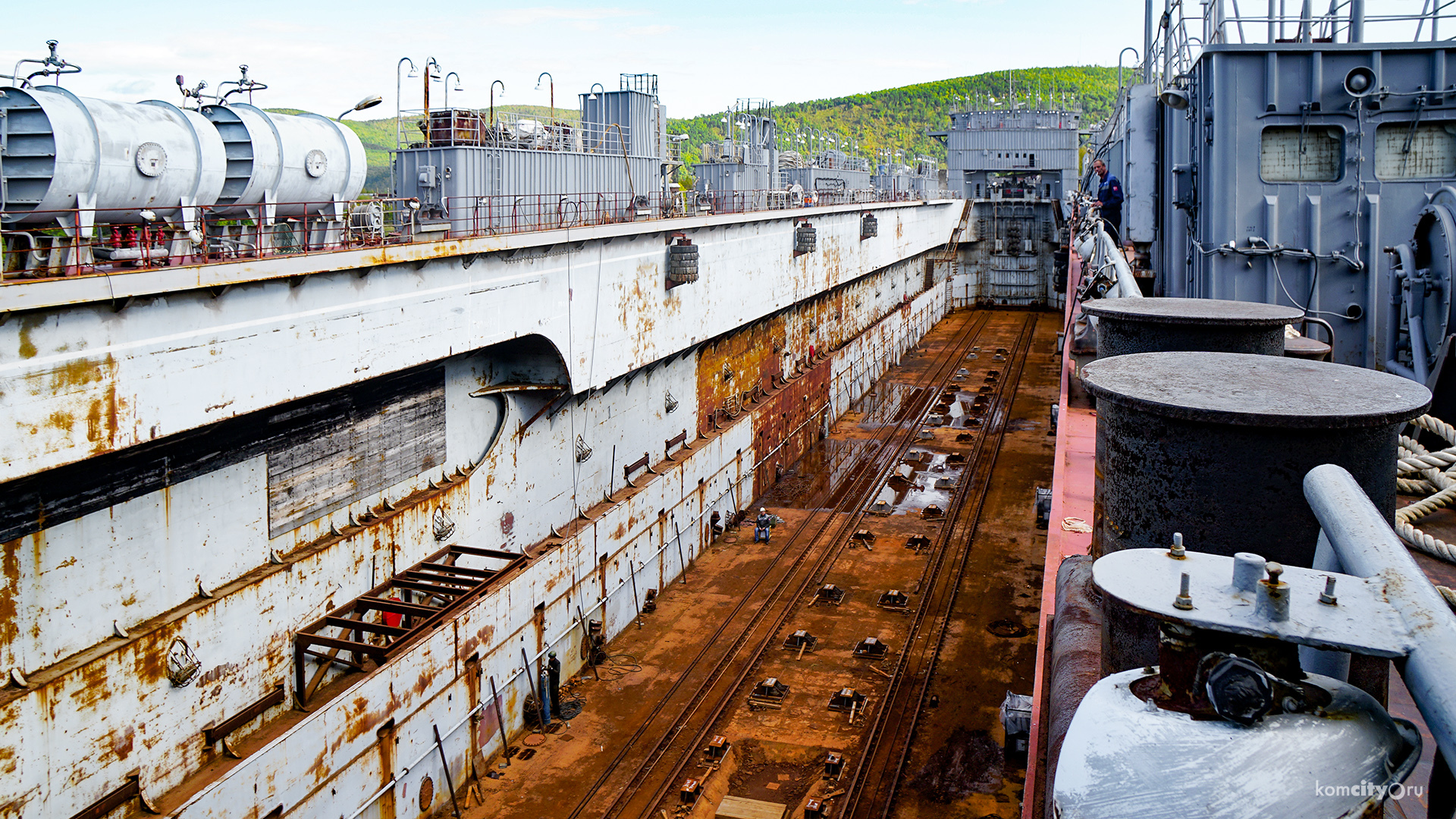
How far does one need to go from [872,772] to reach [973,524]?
10.2 metres

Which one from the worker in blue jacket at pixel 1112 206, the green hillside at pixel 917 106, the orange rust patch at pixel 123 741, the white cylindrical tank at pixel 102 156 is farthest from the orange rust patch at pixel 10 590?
the green hillside at pixel 917 106

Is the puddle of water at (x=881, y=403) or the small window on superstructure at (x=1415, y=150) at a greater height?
the small window on superstructure at (x=1415, y=150)

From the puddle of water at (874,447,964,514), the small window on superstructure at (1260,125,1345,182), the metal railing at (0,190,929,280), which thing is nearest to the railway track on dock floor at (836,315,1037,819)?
the puddle of water at (874,447,964,514)

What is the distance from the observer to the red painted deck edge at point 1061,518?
21.3 feet

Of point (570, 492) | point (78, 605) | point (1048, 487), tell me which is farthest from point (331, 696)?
point (1048, 487)

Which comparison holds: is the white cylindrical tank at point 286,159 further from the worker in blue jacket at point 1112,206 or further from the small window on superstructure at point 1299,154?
the worker in blue jacket at point 1112,206

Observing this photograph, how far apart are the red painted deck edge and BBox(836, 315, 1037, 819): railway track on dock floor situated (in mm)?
1728

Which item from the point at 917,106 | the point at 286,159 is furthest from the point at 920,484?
the point at 917,106

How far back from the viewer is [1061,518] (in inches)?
393

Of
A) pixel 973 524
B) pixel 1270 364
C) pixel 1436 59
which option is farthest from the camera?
pixel 973 524

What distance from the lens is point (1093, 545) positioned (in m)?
6.95

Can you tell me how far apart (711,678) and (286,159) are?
901 cm

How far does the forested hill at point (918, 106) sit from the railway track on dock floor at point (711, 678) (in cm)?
12493

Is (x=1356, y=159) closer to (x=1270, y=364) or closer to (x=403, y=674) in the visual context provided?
(x=1270, y=364)
